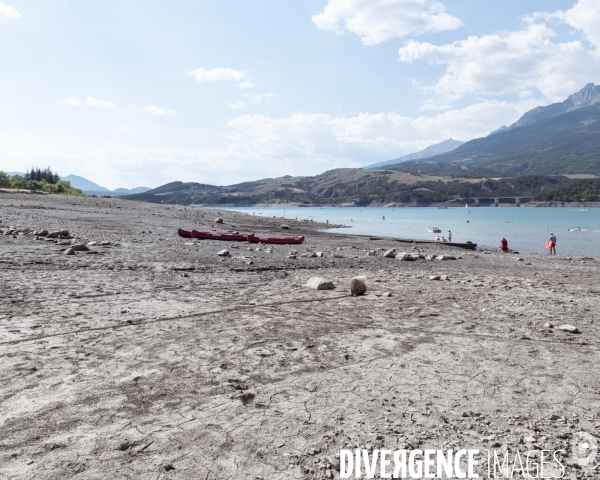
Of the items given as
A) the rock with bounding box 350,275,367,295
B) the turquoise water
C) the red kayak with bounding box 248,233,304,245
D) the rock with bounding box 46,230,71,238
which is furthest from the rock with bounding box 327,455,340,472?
the turquoise water

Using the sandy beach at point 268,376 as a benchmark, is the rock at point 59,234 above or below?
above

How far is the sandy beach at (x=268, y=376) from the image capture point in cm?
364

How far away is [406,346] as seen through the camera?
21.5 feet

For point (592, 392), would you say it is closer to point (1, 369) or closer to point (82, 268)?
point (1, 369)

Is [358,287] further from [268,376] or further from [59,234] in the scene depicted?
[59,234]

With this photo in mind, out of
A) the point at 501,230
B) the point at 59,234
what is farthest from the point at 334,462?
the point at 501,230

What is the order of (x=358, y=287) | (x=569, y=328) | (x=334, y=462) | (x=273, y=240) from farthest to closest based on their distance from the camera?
(x=273, y=240), (x=358, y=287), (x=569, y=328), (x=334, y=462)

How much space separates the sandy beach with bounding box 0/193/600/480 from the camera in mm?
3645

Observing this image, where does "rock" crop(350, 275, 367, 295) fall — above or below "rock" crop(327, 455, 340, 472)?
above

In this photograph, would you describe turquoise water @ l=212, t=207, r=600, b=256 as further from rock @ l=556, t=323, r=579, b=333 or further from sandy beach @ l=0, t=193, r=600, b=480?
sandy beach @ l=0, t=193, r=600, b=480

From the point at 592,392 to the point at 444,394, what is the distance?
174 cm

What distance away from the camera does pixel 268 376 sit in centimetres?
526

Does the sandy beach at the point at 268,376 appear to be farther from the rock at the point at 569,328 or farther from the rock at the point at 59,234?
the rock at the point at 59,234

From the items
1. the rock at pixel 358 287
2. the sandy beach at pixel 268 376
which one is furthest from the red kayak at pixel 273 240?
the rock at pixel 358 287
